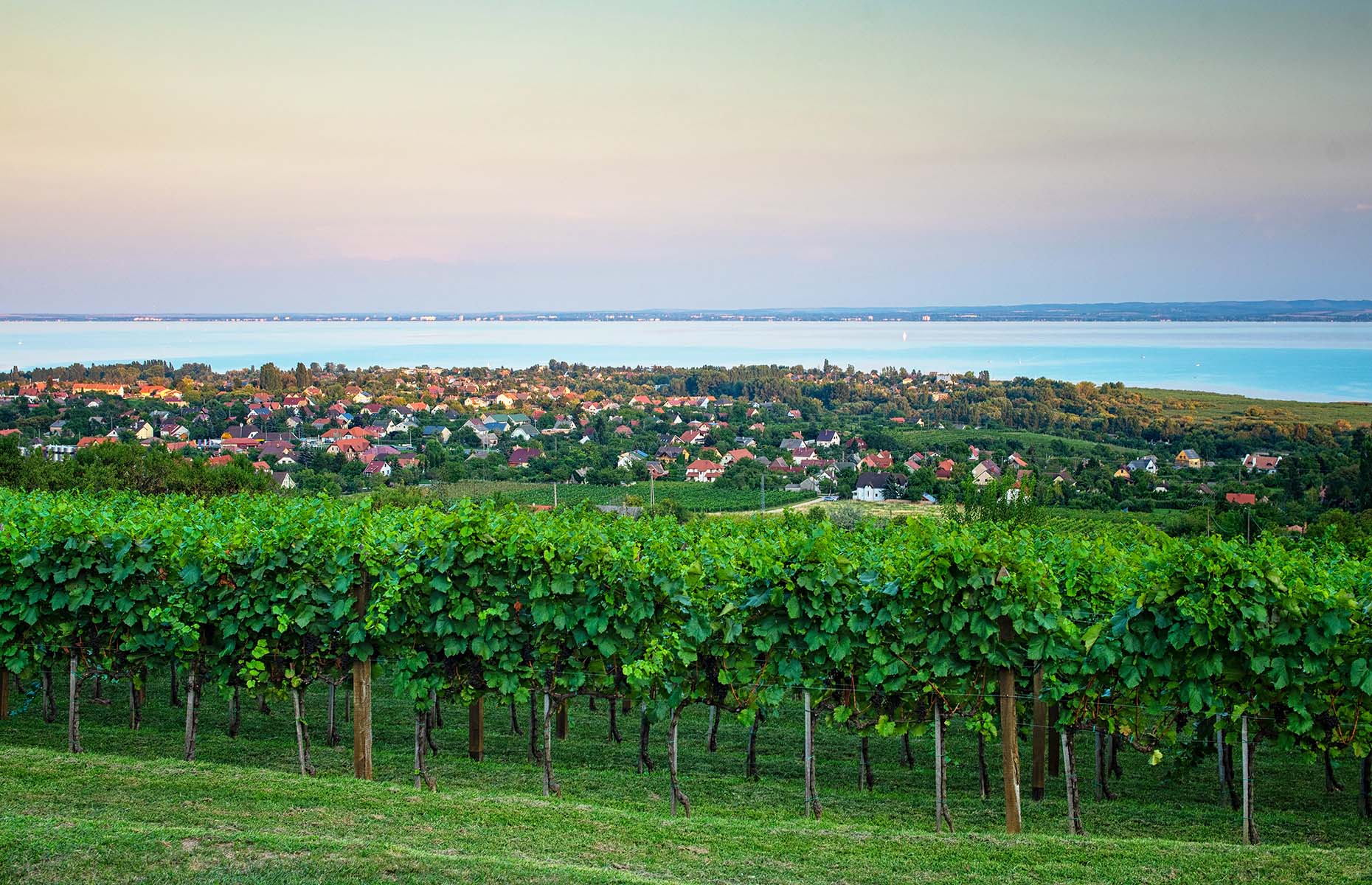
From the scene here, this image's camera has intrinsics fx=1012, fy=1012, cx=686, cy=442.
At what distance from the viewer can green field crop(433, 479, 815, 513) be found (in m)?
55.2

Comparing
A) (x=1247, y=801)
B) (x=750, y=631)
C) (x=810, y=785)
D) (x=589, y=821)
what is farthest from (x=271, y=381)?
(x=1247, y=801)

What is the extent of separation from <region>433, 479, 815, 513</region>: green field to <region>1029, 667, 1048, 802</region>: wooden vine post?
141 ft

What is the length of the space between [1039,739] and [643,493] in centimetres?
5152

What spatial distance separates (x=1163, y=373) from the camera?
146250 millimetres

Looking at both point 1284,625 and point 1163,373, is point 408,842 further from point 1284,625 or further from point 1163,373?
point 1163,373

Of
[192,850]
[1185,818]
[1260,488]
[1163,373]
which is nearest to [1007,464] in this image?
[1260,488]

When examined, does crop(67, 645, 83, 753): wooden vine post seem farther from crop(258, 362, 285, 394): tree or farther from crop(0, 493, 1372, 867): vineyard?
crop(258, 362, 285, 394): tree

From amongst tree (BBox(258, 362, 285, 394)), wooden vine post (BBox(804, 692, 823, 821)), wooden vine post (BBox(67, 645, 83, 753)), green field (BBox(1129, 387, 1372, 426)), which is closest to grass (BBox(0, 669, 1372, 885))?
wooden vine post (BBox(804, 692, 823, 821))

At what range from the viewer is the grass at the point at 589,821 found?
5906 mm

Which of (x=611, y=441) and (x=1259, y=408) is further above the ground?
(x=1259, y=408)

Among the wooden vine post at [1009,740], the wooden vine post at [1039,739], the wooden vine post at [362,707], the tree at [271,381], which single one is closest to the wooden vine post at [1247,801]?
the wooden vine post at [1039,739]

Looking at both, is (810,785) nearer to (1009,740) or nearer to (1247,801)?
(1009,740)

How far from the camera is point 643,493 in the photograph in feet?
197

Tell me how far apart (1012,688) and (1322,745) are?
8.00ft
